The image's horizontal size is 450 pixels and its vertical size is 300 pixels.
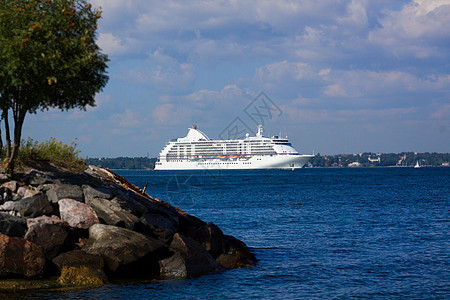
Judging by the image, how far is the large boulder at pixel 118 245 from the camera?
13.3 meters

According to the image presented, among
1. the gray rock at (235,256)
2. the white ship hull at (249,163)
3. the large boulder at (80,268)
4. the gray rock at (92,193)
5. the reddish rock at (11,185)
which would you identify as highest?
the white ship hull at (249,163)

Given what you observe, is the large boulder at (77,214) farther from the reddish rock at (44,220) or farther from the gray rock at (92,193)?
the gray rock at (92,193)

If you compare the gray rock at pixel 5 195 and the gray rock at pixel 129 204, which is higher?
the gray rock at pixel 5 195

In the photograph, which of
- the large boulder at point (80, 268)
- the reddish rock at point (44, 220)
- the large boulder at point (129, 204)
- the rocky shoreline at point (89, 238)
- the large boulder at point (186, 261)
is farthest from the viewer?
the large boulder at point (129, 204)

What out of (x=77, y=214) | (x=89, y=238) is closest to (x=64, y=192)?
(x=77, y=214)

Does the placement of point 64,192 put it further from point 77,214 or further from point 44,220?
point 44,220

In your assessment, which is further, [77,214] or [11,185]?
[11,185]

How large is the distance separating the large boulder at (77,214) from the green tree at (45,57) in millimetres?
2328

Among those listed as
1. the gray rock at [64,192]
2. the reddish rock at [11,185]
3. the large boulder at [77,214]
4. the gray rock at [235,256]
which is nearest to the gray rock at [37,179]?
the gray rock at [64,192]

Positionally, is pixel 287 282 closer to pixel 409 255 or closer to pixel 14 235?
pixel 409 255

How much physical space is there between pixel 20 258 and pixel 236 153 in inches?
4973

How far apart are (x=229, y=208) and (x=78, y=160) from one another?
1877 centimetres

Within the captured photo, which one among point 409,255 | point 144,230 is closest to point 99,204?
point 144,230

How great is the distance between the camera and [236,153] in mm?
138625
